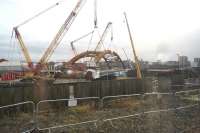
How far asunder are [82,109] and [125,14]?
1316 inches

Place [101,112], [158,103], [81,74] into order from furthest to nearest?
[81,74], [158,103], [101,112]

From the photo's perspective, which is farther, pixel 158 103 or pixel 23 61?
pixel 23 61

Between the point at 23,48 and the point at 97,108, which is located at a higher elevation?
the point at 23,48

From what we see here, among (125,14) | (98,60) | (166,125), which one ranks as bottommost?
(166,125)

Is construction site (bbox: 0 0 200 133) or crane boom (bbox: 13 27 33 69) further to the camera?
crane boom (bbox: 13 27 33 69)

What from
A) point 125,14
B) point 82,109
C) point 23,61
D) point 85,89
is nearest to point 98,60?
point 125,14

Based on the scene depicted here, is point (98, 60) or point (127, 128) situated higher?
point (98, 60)

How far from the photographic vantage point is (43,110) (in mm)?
17266

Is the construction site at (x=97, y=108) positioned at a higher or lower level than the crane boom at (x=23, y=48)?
lower

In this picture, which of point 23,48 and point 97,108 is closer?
point 97,108

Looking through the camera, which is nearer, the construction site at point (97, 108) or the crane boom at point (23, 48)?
the construction site at point (97, 108)

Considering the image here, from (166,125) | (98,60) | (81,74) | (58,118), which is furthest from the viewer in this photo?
(98,60)

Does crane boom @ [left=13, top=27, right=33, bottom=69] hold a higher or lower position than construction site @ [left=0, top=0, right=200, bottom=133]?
higher

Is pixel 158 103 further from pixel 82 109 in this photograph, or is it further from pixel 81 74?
pixel 81 74
